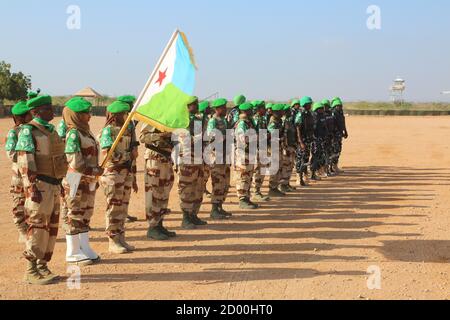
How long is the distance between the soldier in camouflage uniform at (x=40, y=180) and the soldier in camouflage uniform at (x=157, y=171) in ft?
5.67

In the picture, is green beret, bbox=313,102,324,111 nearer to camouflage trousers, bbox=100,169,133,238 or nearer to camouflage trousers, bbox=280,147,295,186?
camouflage trousers, bbox=280,147,295,186

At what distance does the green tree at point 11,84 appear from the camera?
45.2 metres

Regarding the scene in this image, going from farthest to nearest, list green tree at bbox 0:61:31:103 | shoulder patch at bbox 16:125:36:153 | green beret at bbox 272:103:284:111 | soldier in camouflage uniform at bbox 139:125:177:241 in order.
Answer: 1. green tree at bbox 0:61:31:103
2. green beret at bbox 272:103:284:111
3. soldier in camouflage uniform at bbox 139:125:177:241
4. shoulder patch at bbox 16:125:36:153

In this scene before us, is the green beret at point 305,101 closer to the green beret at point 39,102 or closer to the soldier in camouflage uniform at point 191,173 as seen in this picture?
the soldier in camouflage uniform at point 191,173

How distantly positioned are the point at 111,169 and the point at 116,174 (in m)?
0.09

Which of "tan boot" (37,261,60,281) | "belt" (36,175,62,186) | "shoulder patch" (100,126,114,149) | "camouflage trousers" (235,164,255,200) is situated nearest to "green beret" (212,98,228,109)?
"camouflage trousers" (235,164,255,200)

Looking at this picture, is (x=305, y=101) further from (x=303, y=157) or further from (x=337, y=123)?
(x=337, y=123)

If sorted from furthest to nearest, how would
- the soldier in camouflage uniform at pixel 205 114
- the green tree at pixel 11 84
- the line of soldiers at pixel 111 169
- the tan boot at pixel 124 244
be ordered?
the green tree at pixel 11 84, the soldier in camouflage uniform at pixel 205 114, the tan boot at pixel 124 244, the line of soldiers at pixel 111 169

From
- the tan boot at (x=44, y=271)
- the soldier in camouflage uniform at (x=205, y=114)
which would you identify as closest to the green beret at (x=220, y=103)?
the soldier in camouflage uniform at (x=205, y=114)

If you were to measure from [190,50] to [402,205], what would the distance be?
565 centimetres

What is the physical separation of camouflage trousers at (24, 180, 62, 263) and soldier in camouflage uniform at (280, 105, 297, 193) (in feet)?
22.0

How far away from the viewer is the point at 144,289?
5.35m

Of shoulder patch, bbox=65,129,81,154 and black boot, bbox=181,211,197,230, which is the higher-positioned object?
shoulder patch, bbox=65,129,81,154

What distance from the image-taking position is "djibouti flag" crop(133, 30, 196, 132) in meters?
6.01
